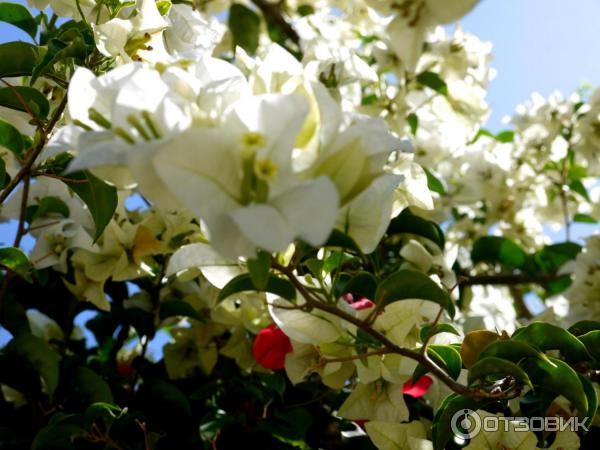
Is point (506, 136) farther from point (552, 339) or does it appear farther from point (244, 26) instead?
point (552, 339)

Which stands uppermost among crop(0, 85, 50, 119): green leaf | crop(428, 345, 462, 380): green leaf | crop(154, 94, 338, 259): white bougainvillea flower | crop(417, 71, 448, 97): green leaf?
crop(154, 94, 338, 259): white bougainvillea flower

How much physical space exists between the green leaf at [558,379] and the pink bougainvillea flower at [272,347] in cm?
40

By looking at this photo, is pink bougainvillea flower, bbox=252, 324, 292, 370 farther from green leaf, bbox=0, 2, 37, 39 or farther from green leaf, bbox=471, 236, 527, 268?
green leaf, bbox=471, 236, 527, 268

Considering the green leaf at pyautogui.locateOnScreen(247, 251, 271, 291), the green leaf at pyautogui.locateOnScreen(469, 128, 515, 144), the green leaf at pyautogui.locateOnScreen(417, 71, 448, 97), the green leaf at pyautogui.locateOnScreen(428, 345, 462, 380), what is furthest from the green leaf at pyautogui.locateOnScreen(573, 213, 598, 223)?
the green leaf at pyautogui.locateOnScreen(247, 251, 271, 291)

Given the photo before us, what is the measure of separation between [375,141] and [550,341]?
1.53 feet

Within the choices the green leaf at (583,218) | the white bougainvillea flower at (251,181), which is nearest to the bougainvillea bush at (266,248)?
A: the white bougainvillea flower at (251,181)

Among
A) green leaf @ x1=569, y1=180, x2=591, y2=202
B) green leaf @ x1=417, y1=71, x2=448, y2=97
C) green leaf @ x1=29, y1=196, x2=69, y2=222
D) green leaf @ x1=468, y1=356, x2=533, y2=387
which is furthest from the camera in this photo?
green leaf @ x1=569, y1=180, x2=591, y2=202

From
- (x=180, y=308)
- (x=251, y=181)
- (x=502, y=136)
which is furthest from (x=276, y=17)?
(x=251, y=181)

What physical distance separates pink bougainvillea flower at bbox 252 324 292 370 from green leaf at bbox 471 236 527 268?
3.50ft

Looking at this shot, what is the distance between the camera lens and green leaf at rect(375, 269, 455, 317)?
905 millimetres

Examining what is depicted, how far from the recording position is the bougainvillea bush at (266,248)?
0.72 m

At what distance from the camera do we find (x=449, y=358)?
1096 mm

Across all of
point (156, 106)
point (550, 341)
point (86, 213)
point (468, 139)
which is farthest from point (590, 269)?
point (156, 106)

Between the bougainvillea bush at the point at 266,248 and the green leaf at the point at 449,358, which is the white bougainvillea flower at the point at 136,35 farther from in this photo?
the green leaf at the point at 449,358
